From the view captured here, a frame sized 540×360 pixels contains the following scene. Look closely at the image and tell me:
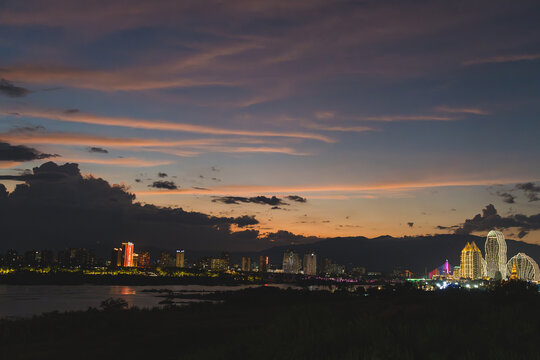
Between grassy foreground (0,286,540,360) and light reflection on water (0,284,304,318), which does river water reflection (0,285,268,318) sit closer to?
light reflection on water (0,284,304,318)

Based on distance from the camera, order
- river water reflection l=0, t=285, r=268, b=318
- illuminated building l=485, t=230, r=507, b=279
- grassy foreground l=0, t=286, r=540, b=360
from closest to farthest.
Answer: grassy foreground l=0, t=286, r=540, b=360
river water reflection l=0, t=285, r=268, b=318
illuminated building l=485, t=230, r=507, b=279

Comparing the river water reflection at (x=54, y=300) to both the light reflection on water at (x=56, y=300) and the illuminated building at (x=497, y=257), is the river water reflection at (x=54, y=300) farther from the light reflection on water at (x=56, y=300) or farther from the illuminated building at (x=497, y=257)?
Answer: the illuminated building at (x=497, y=257)

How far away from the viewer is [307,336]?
15.3 meters

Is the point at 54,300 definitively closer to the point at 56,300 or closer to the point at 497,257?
the point at 56,300

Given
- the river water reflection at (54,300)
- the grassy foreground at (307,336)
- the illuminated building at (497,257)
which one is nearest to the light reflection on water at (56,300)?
the river water reflection at (54,300)

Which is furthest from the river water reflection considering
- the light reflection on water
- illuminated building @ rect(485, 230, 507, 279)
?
illuminated building @ rect(485, 230, 507, 279)

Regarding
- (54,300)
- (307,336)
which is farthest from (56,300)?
(307,336)

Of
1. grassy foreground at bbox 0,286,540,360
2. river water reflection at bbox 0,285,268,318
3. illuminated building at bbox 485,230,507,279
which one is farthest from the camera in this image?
illuminated building at bbox 485,230,507,279

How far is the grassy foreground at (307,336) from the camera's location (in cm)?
1402

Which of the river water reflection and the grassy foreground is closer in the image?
the grassy foreground

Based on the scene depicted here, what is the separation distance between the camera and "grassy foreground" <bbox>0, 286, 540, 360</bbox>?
14.0m

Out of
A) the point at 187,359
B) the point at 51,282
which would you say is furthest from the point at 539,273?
the point at 187,359

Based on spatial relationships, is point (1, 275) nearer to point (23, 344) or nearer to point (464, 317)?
point (23, 344)

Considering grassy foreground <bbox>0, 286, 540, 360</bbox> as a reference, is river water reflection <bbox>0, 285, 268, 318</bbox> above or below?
below
